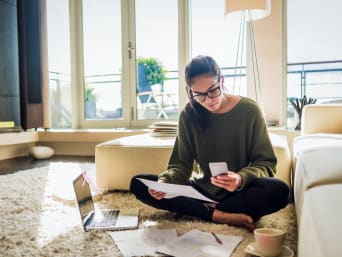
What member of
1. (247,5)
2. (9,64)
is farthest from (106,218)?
(9,64)

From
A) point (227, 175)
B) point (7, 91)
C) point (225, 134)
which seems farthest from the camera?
point (7, 91)

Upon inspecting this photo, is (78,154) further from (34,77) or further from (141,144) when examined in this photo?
(141,144)

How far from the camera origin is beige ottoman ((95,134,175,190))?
87.0 inches

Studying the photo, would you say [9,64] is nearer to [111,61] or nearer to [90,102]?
[90,102]

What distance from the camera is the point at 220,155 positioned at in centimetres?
166

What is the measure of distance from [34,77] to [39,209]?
2.55 metres

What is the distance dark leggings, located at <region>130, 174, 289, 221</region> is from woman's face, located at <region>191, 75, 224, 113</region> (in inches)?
14.7

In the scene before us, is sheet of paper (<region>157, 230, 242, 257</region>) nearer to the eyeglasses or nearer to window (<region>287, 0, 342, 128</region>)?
the eyeglasses

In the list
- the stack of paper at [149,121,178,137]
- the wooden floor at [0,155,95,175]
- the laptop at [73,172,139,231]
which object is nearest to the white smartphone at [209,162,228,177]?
the laptop at [73,172,139,231]

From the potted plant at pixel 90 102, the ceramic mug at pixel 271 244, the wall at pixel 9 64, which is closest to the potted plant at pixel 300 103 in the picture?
the ceramic mug at pixel 271 244

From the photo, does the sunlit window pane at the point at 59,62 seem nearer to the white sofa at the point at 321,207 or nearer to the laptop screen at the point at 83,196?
the laptop screen at the point at 83,196

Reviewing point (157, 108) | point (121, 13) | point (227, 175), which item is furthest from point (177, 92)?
point (227, 175)

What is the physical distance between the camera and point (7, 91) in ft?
13.3

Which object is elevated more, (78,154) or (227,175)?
(227,175)
